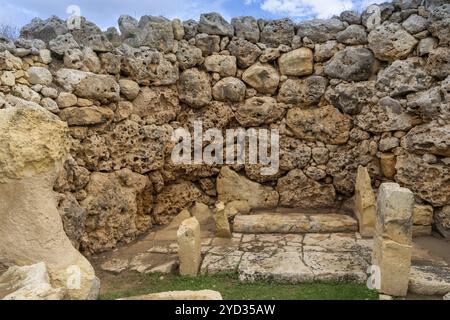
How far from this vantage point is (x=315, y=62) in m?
7.36

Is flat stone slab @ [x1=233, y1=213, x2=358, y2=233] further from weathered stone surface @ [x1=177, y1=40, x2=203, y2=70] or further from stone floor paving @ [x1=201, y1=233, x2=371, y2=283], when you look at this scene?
weathered stone surface @ [x1=177, y1=40, x2=203, y2=70]

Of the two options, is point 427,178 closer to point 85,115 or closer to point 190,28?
point 190,28

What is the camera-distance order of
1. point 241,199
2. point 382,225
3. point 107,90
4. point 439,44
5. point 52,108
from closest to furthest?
point 382,225 < point 52,108 < point 107,90 < point 439,44 < point 241,199

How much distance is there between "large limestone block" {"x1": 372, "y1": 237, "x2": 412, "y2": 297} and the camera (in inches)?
176

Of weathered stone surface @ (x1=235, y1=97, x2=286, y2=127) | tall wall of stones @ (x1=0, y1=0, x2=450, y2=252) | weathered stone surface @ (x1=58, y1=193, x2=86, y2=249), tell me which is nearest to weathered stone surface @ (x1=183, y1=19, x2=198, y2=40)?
tall wall of stones @ (x1=0, y1=0, x2=450, y2=252)

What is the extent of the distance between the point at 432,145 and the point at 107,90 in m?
5.02

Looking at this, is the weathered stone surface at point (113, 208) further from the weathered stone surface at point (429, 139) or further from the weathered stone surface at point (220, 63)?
the weathered stone surface at point (429, 139)

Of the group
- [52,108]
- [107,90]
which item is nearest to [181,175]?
[107,90]

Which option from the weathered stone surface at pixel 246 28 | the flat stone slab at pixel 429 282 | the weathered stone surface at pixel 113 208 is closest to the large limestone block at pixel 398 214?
the flat stone slab at pixel 429 282

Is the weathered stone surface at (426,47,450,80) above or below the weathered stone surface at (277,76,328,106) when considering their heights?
above

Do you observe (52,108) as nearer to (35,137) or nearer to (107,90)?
(107,90)

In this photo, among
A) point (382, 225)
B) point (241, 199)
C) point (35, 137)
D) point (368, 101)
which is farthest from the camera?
point (241, 199)

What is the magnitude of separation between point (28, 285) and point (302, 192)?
18.7 feet

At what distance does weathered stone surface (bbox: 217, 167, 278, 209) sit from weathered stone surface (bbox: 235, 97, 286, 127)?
99cm
